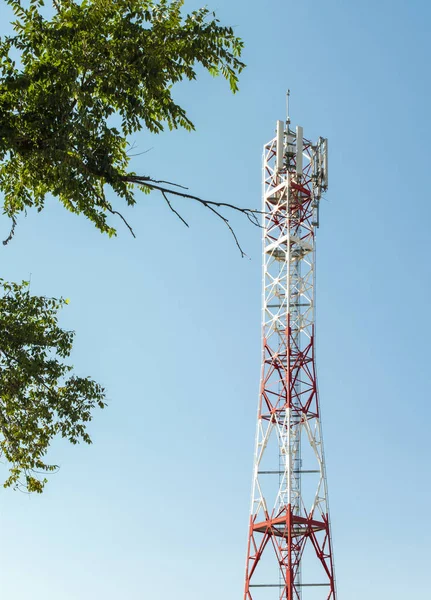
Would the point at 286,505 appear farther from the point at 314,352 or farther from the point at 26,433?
the point at 26,433

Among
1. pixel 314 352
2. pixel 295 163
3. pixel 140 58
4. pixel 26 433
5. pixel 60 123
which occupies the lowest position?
pixel 26 433

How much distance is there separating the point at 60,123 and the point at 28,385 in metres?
5.30

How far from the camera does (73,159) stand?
967 centimetres

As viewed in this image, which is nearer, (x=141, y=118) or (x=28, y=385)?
(x=141, y=118)

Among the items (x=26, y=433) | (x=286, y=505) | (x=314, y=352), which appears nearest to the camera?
(x=26, y=433)

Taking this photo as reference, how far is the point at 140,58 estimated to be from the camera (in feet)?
32.9

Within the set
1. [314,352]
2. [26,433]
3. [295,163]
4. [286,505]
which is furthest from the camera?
[295,163]

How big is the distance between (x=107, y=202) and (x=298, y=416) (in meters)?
27.2

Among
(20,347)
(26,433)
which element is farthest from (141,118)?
(26,433)

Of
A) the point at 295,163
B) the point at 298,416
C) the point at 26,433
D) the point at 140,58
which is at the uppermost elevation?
the point at 295,163

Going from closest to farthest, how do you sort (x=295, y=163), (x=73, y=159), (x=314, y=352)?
(x=73, y=159) < (x=314, y=352) < (x=295, y=163)

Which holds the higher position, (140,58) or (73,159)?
(140,58)

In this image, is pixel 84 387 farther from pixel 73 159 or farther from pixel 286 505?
pixel 286 505

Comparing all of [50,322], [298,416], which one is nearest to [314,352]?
[298,416]
